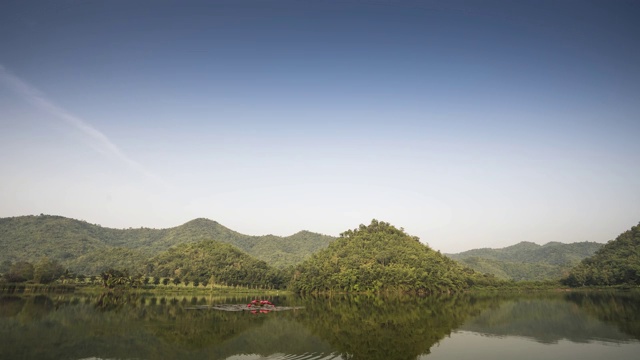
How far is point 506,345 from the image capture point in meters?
23.3

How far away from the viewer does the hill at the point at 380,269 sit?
105 m

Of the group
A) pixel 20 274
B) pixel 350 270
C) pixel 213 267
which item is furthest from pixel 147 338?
pixel 213 267

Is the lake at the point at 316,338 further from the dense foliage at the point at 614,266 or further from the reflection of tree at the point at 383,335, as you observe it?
the dense foliage at the point at 614,266

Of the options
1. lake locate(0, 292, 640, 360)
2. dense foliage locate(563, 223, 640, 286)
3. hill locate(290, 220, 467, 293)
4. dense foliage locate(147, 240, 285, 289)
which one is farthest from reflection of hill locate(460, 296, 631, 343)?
dense foliage locate(147, 240, 285, 289)

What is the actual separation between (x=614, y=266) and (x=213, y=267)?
126252 millimetres

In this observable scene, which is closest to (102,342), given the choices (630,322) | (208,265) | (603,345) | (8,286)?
(603,345)

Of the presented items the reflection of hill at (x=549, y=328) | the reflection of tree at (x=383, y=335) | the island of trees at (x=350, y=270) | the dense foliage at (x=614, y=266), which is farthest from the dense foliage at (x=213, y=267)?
the dense foliage at (x=614, y=266)

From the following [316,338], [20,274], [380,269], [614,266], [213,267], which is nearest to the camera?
[316,338]

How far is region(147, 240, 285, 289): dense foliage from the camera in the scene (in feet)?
385

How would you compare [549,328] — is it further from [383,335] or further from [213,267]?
[213,267]

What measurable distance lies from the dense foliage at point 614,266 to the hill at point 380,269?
3473 centimetres

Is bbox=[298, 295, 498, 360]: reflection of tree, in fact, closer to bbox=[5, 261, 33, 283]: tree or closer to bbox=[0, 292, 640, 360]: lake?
bbox=[0, 292, 640, 360]: lake

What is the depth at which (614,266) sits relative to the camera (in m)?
108

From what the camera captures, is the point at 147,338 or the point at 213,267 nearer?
the point at 147,338
